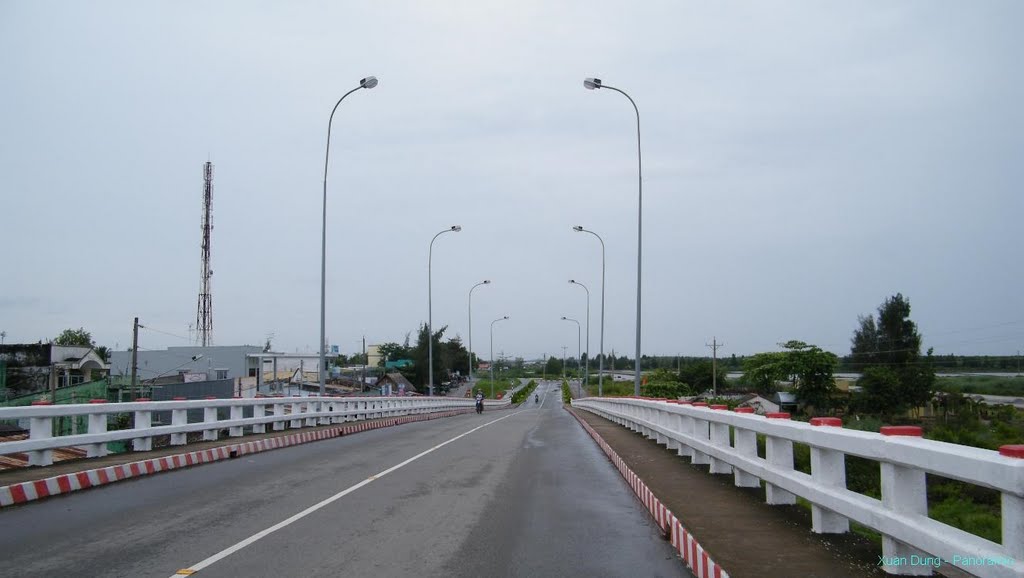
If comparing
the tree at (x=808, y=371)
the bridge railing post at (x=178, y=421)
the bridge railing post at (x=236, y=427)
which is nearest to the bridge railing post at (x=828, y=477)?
the bridge railing post at (x=178, y=421)

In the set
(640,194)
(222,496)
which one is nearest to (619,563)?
(222,496)

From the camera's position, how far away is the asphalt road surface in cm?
609

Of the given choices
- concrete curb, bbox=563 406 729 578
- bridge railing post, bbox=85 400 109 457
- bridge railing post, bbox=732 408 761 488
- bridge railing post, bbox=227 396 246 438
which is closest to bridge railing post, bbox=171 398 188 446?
bridge railing post, bbox=85 400 109 457

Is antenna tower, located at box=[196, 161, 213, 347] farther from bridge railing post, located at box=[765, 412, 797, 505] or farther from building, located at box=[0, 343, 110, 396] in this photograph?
bridge railing post, located at box=[765, 412, 797, 505]

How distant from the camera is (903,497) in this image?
4.68 meters

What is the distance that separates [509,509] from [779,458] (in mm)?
3238

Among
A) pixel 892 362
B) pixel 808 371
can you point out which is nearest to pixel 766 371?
pixel 808 371

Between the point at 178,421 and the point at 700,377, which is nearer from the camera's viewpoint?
the point at 178,421

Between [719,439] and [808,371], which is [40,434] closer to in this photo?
[719,439]

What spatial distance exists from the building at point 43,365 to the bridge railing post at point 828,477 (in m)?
46.3

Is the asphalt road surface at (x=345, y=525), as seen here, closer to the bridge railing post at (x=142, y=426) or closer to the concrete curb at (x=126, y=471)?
the concrete curb at (x=126, y=471)

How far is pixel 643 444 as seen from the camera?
1568 cm

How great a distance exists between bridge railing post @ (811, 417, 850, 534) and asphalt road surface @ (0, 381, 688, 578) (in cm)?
130

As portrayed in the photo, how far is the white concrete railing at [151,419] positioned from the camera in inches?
419
